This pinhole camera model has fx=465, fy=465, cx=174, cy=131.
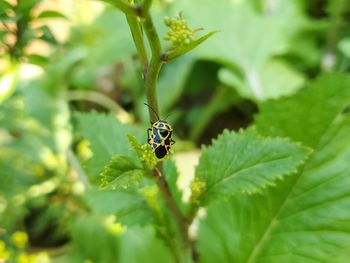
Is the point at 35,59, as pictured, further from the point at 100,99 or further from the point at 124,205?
the point at 100,99

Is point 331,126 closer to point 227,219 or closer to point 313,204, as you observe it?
point 313,204

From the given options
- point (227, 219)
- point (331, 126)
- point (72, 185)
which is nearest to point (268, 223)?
point (227, 219)

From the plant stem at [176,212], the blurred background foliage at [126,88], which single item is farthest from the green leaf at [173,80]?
the plant stem at [176,212]

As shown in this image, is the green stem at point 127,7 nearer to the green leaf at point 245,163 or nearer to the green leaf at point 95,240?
the green leaf at point 245,163

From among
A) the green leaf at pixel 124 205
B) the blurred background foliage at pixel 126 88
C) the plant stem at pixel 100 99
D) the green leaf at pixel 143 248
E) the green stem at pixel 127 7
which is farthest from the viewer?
the plant stem at pixel 100 99

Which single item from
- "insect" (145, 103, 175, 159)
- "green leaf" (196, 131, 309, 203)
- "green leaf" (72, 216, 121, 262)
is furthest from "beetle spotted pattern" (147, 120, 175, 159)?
"green leaf" (72, 216, 121, 262)

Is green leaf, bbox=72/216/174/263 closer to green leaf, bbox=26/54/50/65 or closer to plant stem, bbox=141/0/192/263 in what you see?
plant stem, bbox=141/0/192/263
